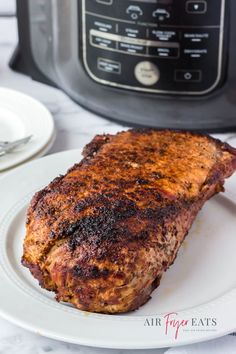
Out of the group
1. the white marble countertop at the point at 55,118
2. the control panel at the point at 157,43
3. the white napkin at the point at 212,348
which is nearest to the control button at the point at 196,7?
the control panel at the point at 157,43

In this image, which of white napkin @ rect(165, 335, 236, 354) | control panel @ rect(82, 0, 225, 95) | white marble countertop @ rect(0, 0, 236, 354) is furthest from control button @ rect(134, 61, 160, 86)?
white napkin @ rect(165, 335, 236, 354)

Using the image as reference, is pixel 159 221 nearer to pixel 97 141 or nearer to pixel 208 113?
pixel 97 141

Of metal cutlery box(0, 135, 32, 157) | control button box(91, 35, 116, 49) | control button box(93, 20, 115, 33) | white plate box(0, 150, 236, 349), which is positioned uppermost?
control button box(93, 20, 115, 33)

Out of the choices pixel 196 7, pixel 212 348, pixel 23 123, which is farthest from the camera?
pixel 23 123

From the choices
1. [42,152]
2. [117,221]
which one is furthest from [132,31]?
[117,221]

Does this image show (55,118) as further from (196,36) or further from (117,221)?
(117,221)

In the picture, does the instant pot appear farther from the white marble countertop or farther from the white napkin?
the white napkin
